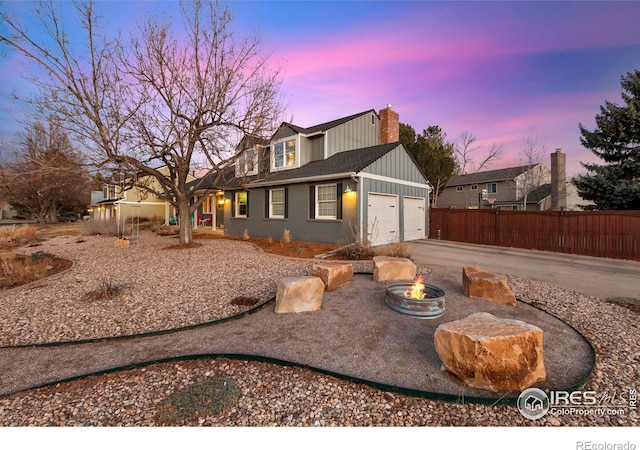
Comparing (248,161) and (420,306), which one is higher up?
(248,161)

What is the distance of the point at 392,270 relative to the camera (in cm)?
566

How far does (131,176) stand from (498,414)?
11.4 m

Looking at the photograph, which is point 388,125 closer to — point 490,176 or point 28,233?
point 490,176

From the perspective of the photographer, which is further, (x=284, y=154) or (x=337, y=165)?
(x=284, y=154)

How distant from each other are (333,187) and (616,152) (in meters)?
13.7

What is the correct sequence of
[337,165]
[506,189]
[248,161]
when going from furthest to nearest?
1. [506,189]
2. [337,165]
3. [248,161]

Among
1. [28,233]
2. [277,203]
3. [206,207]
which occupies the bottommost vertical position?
[28,233]

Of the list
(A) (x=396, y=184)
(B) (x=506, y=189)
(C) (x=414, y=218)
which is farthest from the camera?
(B) (x=506, y=189)

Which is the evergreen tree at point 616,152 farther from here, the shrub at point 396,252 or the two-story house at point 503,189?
the shrub at point 396,252

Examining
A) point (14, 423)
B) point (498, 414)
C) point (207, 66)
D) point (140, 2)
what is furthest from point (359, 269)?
point (140, 2)

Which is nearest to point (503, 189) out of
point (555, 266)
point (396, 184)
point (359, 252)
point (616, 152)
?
point (616, 152)

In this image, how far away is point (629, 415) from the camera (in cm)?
213

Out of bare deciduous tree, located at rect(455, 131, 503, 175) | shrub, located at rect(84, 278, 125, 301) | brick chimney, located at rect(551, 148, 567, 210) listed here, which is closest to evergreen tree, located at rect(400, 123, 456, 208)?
brick chimney, located at rect(551, 148, 567, 210)
